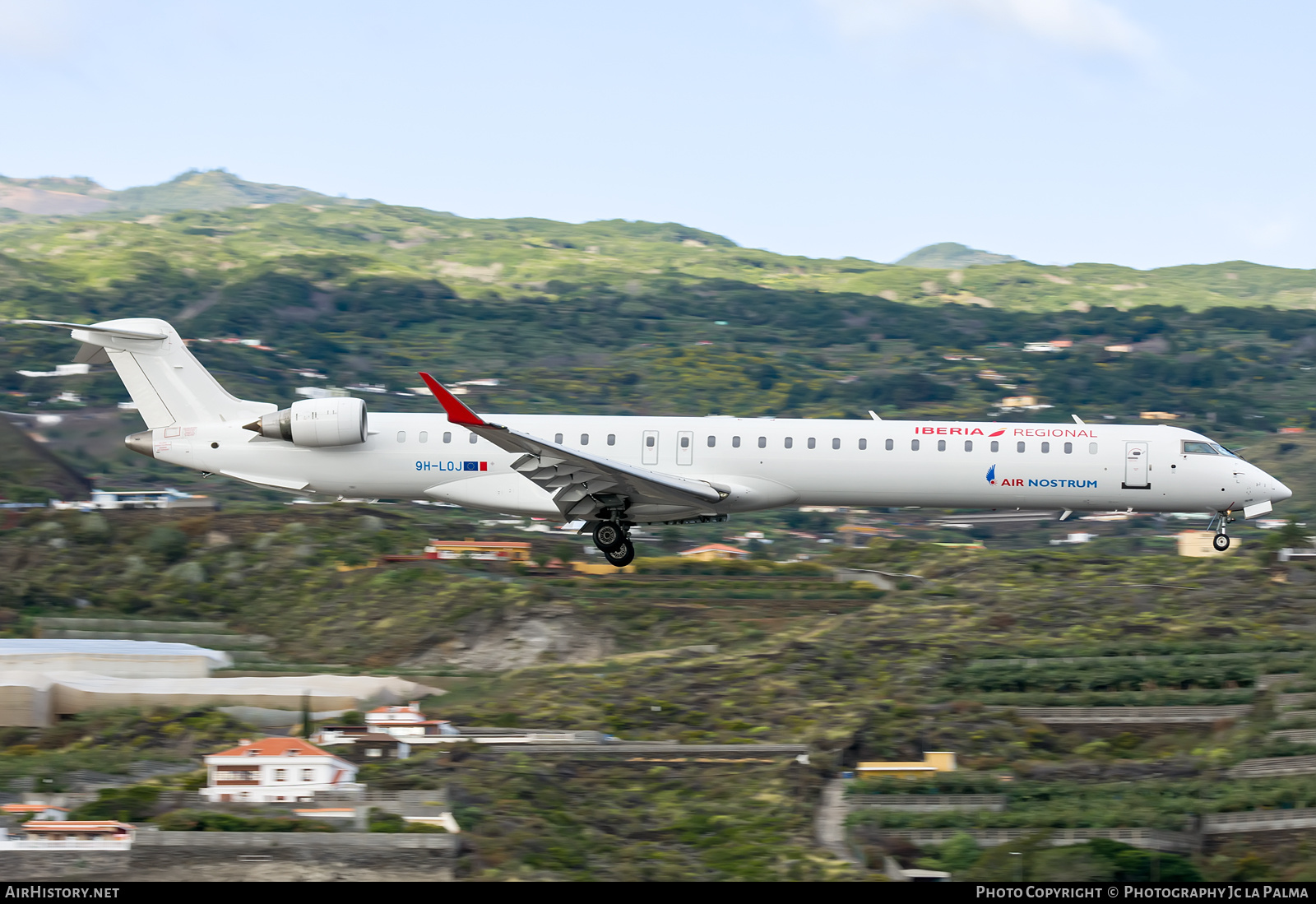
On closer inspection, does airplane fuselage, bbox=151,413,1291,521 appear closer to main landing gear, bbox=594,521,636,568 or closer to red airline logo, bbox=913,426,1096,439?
red airline logo, bbox=913,426,1096,439

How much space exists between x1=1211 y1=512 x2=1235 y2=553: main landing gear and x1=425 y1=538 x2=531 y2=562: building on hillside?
37730 millimetres

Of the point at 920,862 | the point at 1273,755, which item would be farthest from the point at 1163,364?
the point at 920,862

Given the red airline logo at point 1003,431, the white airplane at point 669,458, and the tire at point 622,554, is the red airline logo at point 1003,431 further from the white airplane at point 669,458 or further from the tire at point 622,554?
the tire at point 622,554

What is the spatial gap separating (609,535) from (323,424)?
7.48 metres

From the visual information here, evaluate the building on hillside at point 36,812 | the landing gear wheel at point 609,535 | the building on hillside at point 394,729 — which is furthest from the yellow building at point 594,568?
the landing gear wheel at point 609,535

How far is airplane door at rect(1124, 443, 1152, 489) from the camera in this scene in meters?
33.1

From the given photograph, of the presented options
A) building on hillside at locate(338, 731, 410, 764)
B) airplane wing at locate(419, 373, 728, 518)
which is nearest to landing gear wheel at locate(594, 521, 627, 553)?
airplane wing at locate(419, 373, 728, 518)

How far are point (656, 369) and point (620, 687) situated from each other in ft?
322

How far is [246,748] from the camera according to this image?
137ft

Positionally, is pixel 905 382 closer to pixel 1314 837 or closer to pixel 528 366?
pixel 528 366

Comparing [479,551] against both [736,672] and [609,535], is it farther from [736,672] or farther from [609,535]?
[609,535]

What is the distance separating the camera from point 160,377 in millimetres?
33281

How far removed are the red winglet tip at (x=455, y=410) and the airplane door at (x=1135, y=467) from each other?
16.0 metres

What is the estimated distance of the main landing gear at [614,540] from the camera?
108ft
